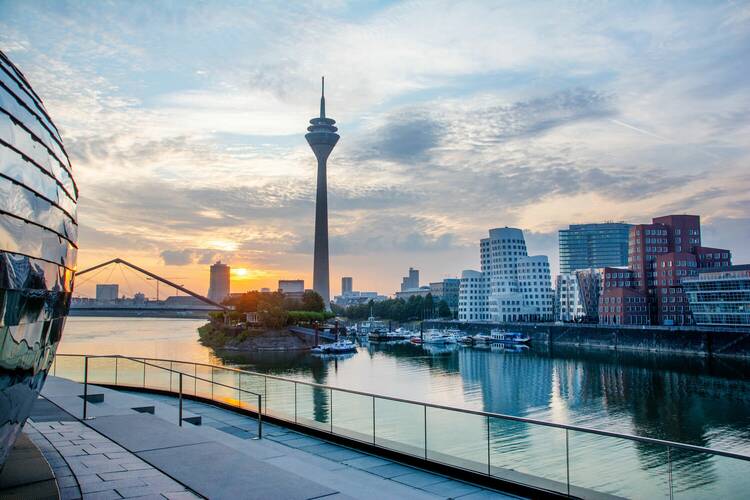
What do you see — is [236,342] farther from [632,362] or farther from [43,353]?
[43,353]

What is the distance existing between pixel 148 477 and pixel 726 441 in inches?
1148

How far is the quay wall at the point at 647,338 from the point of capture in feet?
229

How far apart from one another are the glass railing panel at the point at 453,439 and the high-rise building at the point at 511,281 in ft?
404

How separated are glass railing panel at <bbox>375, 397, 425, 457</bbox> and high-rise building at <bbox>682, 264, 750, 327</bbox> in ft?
253

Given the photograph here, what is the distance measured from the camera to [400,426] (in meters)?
12.5

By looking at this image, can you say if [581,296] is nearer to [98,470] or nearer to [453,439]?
[453,439]

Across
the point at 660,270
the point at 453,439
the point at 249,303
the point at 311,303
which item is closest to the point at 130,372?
the point at 453,439

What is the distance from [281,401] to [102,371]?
7843 mm

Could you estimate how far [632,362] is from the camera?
213ft

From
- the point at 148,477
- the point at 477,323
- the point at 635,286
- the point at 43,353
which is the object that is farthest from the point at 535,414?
the point at 477,323

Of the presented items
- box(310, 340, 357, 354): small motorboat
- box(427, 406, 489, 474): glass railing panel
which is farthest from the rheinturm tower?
box(427, 406, 489, 474): glass railing panel

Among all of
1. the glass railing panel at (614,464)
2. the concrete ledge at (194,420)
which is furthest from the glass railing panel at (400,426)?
the concrete ledge at (194,420)

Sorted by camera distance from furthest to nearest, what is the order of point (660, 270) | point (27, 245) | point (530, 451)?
point (660, 270)
point (530, 451)
point (27, 245)

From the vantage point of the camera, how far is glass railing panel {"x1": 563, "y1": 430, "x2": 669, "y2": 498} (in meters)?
8.94
